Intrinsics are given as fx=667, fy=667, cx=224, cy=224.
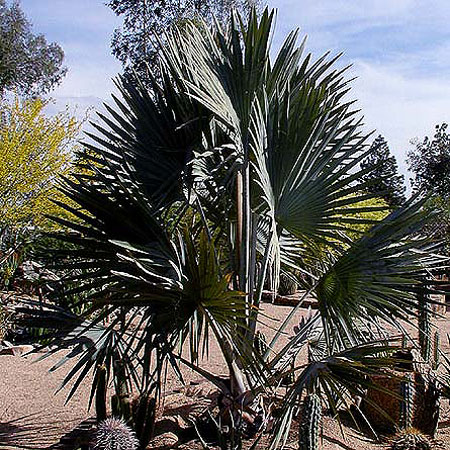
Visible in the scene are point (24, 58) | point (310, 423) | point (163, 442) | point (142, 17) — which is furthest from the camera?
point (24, 58)

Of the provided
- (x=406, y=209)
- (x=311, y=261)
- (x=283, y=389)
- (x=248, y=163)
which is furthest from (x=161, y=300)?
(x=283, y=389)

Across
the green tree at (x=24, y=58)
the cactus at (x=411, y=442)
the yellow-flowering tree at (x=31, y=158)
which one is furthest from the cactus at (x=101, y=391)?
the green tree at (x=24, y=58)

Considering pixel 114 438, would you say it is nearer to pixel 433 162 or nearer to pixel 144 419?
pixel 144 419

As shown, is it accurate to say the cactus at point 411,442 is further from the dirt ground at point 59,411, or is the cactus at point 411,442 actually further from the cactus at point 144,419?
the cactus at point 144,419

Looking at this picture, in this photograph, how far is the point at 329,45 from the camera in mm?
4609

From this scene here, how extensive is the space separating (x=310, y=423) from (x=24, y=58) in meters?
22.6

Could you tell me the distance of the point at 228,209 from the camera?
4.89 m

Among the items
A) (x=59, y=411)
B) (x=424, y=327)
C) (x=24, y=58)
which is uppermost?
(x=24, y=58)

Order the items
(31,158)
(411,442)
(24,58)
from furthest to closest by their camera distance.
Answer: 1. (24,58)
2. (31,158)
3. (411,442)

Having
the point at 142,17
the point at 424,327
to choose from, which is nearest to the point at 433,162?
the point at 142,17

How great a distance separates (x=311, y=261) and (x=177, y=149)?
1473 millimetres

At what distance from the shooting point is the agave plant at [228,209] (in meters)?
3.60

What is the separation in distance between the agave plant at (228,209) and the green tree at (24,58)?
19.0 m

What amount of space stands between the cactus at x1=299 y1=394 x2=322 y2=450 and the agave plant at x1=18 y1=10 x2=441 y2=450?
0.29 ft
